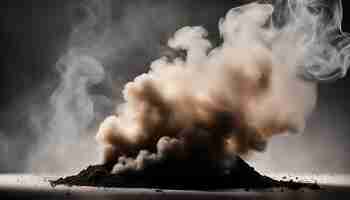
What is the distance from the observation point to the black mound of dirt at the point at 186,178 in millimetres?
41500

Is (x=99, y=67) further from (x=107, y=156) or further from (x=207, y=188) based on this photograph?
(x=207, y=188)

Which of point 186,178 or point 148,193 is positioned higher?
point 186,178

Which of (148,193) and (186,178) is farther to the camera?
(186,178)

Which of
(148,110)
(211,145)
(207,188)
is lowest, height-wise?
(207,188)

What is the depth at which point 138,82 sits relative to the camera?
4656 centimetres

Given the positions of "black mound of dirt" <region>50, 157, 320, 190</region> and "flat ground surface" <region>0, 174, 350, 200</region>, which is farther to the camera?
"black mound of dirt" <region>50, 157, 320, 190</region>

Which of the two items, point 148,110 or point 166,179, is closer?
point 166,179

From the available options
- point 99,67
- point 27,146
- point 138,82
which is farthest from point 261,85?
point 27,146

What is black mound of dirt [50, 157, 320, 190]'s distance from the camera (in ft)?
136

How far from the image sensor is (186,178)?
41812 millimetres

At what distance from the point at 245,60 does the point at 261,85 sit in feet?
7.14

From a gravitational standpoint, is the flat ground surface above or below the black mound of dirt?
below

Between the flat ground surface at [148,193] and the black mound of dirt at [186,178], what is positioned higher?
the black mound of dirt at [186,178]

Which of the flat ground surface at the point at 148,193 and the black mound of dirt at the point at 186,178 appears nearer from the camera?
the flat ground surface at the point at 148,193
